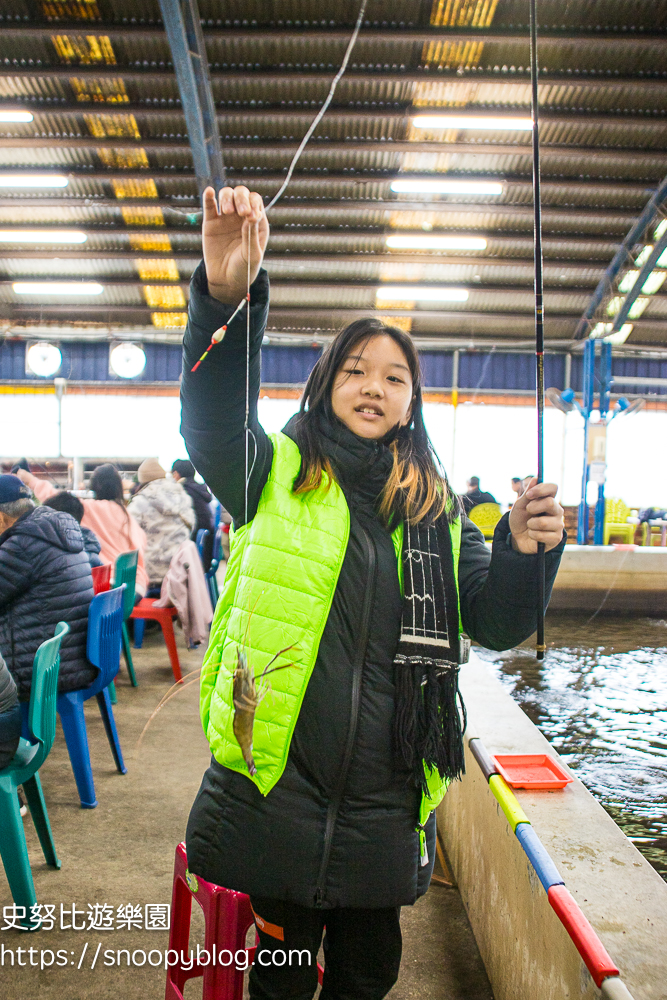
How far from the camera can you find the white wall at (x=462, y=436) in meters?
13.7

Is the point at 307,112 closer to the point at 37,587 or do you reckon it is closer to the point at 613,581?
the point at 613,581

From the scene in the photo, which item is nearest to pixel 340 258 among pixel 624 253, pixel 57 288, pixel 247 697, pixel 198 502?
pixel 624 253

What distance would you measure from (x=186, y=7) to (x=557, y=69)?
4290 millimetres

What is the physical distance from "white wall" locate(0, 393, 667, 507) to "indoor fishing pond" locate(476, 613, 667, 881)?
25.7ft

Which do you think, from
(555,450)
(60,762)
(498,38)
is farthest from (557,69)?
(60,762)

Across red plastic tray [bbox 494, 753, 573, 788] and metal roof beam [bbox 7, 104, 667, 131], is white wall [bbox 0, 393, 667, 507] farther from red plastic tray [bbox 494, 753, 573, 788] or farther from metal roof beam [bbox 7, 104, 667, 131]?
red plastic tray [bbox 494, 753, 573, 788]

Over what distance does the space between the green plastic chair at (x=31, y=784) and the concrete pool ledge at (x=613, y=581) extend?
5626mm

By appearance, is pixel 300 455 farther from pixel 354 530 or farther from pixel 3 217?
pixel 3 217

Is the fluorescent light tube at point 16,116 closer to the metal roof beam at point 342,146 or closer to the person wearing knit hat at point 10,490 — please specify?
the metal roof beam at point 342,146

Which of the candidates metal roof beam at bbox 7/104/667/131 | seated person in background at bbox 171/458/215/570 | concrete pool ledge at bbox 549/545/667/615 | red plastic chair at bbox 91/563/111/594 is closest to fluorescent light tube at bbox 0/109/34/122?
metal roof beam at bbox 7/104/667/131

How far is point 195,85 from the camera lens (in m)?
7.75

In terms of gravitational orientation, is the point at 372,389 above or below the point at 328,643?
above

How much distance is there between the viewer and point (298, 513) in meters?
1.12

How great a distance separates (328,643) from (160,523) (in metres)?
3.97
